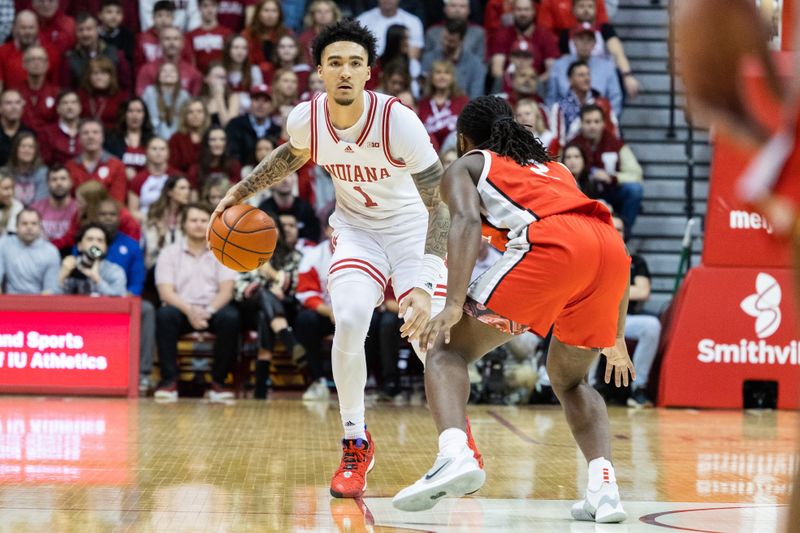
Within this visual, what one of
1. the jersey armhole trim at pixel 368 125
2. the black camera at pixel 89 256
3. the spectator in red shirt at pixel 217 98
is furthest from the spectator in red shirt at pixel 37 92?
the jersey armhole trim at pixel 368 125

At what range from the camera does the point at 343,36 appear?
213 inches

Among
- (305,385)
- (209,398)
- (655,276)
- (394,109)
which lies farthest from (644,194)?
(394,109)

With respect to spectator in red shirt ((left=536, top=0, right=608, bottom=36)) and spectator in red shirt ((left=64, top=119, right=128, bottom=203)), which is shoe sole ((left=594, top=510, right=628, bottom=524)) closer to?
spectator in red shirt ((left=64, top=119, right=128, bottom=203))

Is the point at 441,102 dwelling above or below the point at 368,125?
above

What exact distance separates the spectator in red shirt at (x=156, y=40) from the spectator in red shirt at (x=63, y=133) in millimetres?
1177

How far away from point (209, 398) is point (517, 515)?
5684mm

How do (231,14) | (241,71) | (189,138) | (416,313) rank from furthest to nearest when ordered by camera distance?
(231,14) < (241,71) < (189,138) < (416,313)

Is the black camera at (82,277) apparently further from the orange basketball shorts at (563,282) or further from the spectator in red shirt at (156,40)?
the orange basketball shorts at (563,282)

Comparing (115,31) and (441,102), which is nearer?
(441,102)

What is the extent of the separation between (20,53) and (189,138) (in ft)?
7.91

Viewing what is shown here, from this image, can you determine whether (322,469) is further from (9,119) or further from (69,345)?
(9,119)

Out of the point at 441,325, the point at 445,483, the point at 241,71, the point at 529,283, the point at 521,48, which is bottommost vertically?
the point at 445,483

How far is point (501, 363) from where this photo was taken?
392 inches

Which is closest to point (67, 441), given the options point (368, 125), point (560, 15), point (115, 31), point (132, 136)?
point (368, 125)
